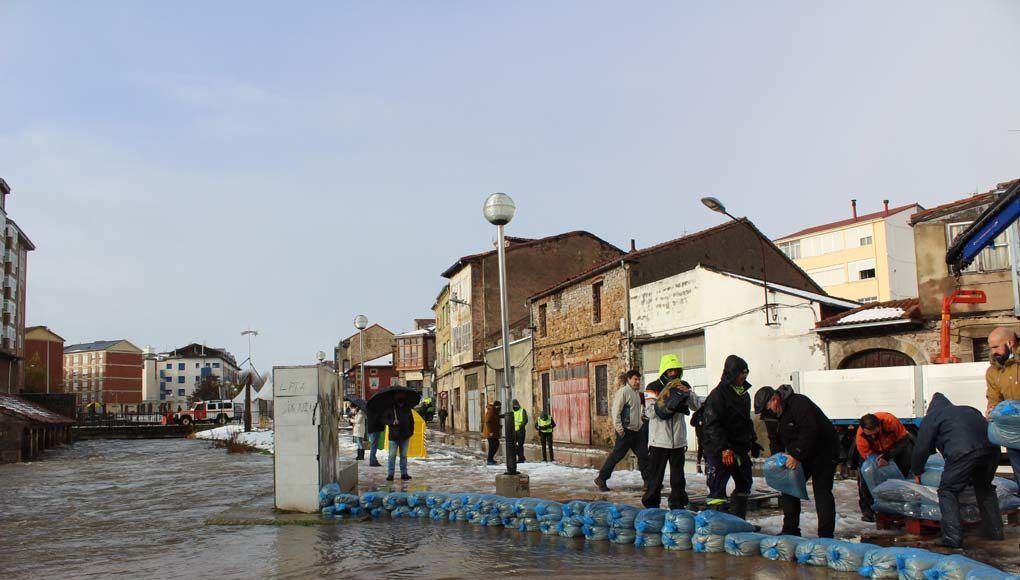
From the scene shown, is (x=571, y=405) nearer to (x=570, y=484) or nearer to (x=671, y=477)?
(x=570, y=484)

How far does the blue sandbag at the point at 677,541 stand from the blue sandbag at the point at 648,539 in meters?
0.11

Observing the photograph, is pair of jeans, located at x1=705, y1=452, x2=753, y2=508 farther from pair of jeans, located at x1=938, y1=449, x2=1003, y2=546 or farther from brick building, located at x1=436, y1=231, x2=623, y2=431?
brick building, located at x1=436, y1=231, x2=623, y2=431

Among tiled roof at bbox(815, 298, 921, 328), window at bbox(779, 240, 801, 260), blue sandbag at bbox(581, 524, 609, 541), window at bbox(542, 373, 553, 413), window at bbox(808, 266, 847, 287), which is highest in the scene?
window at bbox(779, 240, 801, 260)

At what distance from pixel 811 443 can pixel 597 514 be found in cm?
226

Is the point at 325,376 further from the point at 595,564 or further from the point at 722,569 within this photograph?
the point at 722,569

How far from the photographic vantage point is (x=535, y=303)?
34.6 meters

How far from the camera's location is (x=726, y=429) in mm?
8836

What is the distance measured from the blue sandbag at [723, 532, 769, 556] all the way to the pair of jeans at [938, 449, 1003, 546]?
1527mm

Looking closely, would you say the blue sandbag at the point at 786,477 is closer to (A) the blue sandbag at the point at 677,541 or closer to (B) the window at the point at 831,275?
(A) the blue sandbag at the point at 677,541

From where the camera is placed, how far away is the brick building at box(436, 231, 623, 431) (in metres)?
42.8

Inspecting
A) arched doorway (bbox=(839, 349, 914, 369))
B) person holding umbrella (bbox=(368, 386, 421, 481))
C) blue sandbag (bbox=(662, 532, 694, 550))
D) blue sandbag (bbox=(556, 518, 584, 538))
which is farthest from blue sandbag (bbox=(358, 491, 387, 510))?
arched doorway (bbox=(839, 349, 914, 369))

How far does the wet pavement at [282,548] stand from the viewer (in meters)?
7.17

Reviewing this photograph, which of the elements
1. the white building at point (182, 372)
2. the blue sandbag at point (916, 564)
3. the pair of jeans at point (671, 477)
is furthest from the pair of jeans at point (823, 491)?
the white building at point (182, 372)

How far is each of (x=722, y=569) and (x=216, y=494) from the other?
10276 mm
